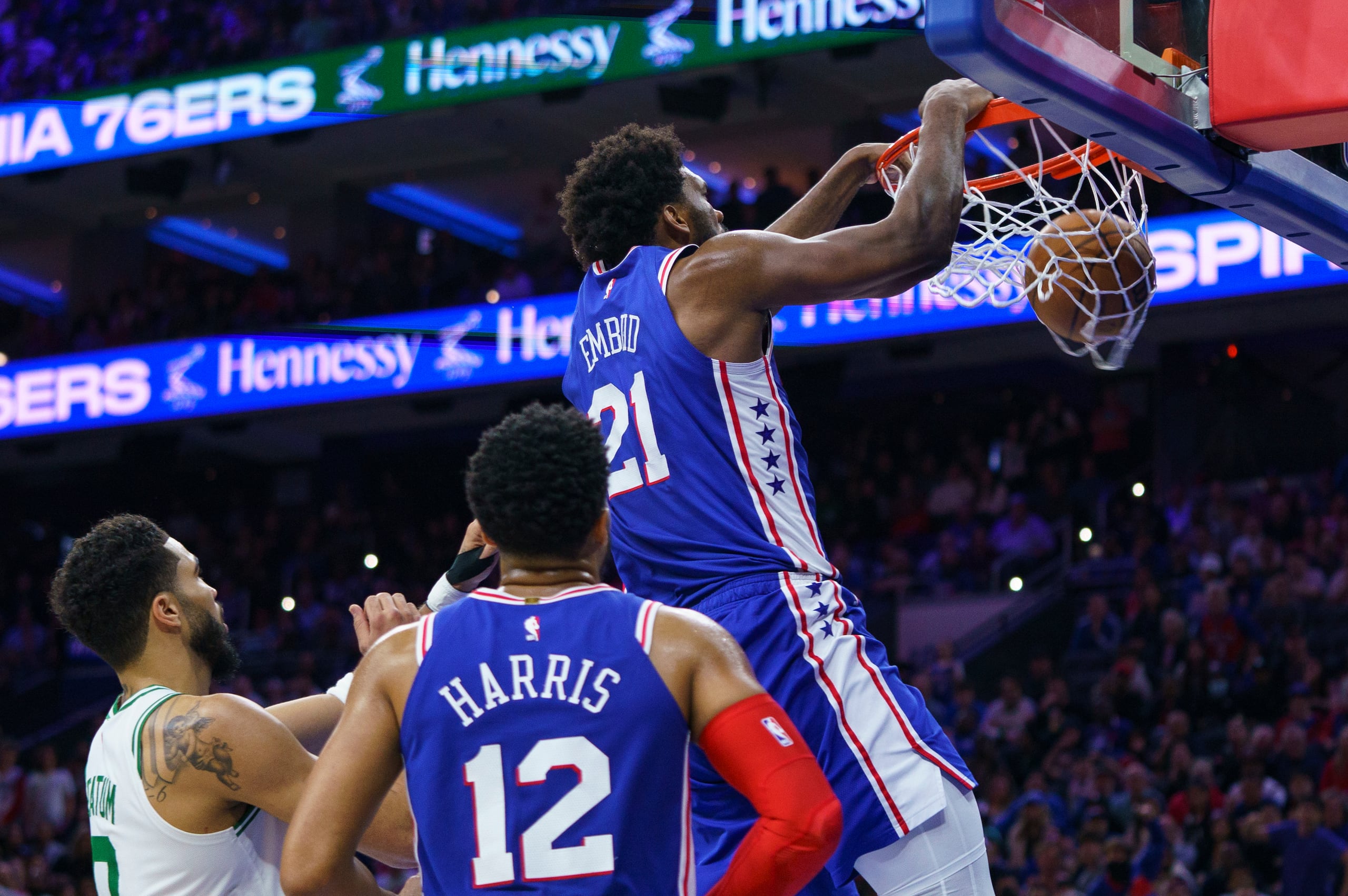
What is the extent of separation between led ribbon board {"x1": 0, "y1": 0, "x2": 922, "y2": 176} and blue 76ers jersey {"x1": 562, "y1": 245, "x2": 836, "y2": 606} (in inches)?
412

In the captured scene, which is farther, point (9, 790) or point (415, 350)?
point (415, 350)

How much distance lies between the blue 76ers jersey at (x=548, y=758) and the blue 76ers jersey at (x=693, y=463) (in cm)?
76

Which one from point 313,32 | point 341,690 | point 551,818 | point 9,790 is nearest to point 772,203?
point 313,32

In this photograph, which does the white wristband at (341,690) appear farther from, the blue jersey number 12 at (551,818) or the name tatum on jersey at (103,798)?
the blue jersey number 12 at (551,818)

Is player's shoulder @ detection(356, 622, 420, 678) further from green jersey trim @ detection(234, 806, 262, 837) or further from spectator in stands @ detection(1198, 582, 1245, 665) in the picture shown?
spectator in stands @ detection(1198, 582, 1245, 665)

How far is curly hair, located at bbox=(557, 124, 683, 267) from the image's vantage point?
3.21 meters

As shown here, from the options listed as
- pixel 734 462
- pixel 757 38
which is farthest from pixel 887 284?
pixel 757 38

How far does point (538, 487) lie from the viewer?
227 cm

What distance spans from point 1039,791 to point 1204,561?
3.10 metres

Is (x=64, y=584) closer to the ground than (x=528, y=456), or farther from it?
closer to the ground

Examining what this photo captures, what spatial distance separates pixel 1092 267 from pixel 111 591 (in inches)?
93.9

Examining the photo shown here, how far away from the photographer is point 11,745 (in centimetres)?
1419

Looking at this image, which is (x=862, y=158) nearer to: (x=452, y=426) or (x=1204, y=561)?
(x=1204, y=561)

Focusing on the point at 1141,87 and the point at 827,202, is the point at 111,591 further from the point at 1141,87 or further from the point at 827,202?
the point at 1141,87
